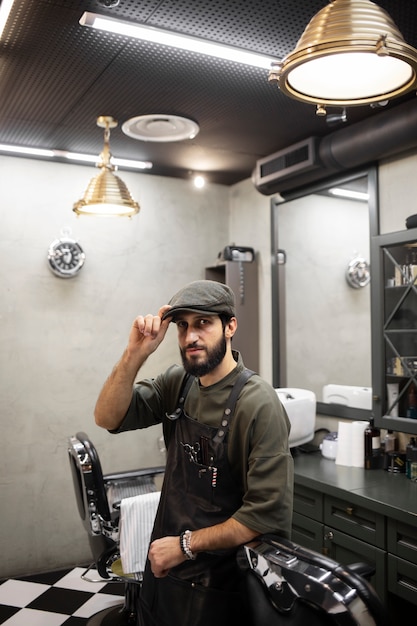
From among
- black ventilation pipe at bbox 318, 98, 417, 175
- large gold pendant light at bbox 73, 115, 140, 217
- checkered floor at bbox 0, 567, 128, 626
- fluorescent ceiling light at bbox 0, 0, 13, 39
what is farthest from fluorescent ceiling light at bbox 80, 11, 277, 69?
checkered floor at bbox 0, 567, 128, 626

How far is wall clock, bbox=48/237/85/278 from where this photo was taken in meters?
4.45

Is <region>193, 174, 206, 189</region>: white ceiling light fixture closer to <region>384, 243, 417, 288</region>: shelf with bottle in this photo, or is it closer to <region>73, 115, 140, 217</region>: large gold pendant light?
<region>73, 115, 140, 217</region>: large gold pendant light

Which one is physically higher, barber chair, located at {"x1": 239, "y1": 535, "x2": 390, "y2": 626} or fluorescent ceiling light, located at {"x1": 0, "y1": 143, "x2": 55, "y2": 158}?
fluorescent ceiling light, located at {"x1": 0, "y1": 143, "x2": 55, "y2": 158}

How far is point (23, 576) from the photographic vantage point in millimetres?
4254

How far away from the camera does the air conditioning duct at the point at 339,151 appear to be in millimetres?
3227

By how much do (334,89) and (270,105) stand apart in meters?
1.55

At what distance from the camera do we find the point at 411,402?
3.27 meters

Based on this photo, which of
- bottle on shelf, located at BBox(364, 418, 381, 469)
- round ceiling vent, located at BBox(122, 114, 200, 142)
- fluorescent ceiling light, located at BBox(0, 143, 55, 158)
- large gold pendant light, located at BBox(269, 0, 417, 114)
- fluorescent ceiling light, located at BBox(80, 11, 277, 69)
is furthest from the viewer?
fluorescent ceiling light, located at BBox(0, 143, 55, 158)

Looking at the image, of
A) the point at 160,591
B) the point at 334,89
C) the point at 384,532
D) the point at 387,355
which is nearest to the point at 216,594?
the point at 160,591

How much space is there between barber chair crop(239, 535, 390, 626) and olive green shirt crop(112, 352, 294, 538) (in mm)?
145

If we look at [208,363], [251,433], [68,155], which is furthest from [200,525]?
[68,155]

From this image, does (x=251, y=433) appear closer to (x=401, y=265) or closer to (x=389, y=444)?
(x=401, y=265)

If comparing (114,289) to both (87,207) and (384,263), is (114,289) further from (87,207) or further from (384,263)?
(384,263)

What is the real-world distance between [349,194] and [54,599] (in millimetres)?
3272
